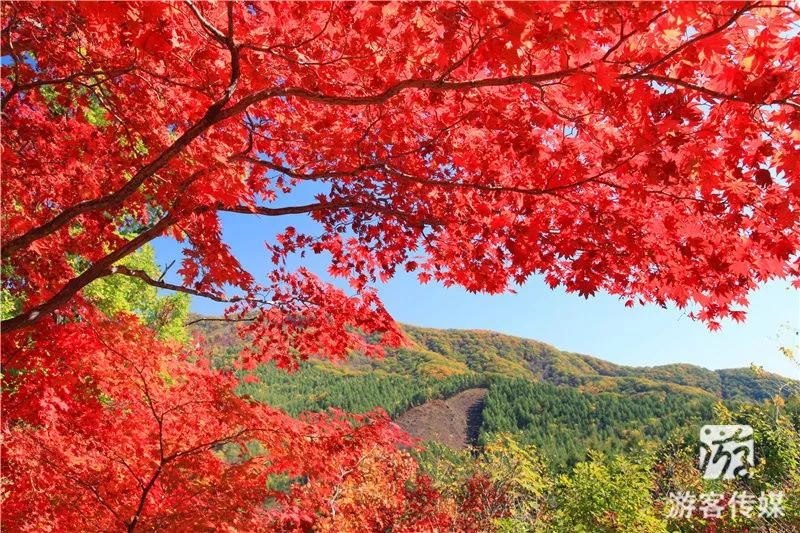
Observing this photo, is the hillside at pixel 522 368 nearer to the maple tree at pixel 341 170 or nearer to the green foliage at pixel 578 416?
the green foliage at pixel 578 416

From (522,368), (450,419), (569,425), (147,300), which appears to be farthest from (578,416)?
(147,300)

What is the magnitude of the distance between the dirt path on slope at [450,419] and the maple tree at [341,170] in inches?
2859

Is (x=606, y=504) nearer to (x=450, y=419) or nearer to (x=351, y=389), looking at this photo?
(x=450, y=419)

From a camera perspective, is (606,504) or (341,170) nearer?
(341,170)

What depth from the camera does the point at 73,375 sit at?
13.3 ft

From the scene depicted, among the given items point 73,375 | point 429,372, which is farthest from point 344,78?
point 429,372

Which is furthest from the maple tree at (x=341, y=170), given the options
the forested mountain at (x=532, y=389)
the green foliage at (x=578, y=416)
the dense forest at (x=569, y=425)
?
the green foliage at (x=578, y=416)

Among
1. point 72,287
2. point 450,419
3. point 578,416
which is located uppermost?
point 450,419

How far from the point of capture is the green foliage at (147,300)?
11906 mm

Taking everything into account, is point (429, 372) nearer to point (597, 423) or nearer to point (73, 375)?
point (597, 423)

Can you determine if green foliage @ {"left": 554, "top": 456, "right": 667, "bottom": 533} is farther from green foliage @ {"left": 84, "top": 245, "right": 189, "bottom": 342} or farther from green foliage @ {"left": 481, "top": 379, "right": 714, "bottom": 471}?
green foliage @ {"left": 481, "top": 379, "right": 714, "bottom": 471}

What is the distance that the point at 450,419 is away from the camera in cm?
8325

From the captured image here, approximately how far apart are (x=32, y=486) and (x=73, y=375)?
3.25ft

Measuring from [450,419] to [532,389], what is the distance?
15.2 m
